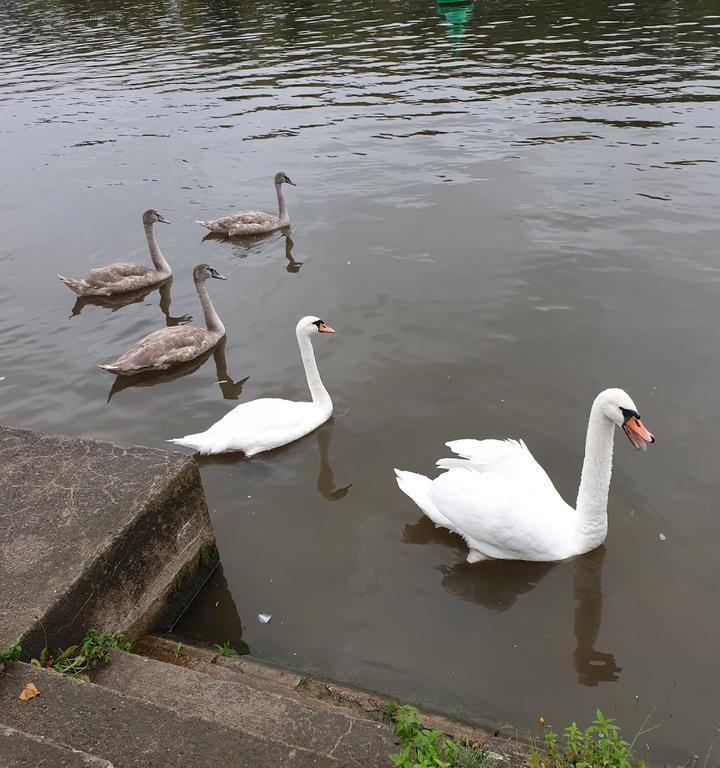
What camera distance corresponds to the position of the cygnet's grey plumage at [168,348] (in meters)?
8.84

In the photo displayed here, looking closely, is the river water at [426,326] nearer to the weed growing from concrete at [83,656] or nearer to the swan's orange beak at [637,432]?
the weed growing from concrete at [83,656]

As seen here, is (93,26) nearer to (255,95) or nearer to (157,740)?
(255,95)

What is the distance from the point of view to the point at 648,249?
10664 millimetres

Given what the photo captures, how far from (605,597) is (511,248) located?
22.4 feet

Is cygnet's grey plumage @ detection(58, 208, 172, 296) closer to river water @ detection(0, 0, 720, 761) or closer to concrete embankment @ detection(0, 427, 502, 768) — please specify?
river water @ detection(0, 0, 720, 761)

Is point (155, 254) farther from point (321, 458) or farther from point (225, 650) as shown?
point (225, 650)

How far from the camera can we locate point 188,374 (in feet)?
30.6

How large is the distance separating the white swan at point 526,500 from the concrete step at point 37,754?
3.45m

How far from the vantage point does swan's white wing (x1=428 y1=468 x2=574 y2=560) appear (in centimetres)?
555

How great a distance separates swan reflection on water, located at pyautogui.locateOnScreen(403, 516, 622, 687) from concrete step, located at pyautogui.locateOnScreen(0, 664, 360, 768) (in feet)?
7.59

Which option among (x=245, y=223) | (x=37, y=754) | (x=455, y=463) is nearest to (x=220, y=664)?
(x=37, y=754)

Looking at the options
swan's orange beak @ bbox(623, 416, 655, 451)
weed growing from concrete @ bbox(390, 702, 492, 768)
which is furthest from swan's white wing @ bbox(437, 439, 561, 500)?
weed growing from concrete @ bbox(390, 702, 492, 768)

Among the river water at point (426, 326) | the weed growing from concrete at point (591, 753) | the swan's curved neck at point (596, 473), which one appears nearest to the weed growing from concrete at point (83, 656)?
the river water at point (426, 326)

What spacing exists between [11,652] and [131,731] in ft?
2.91
